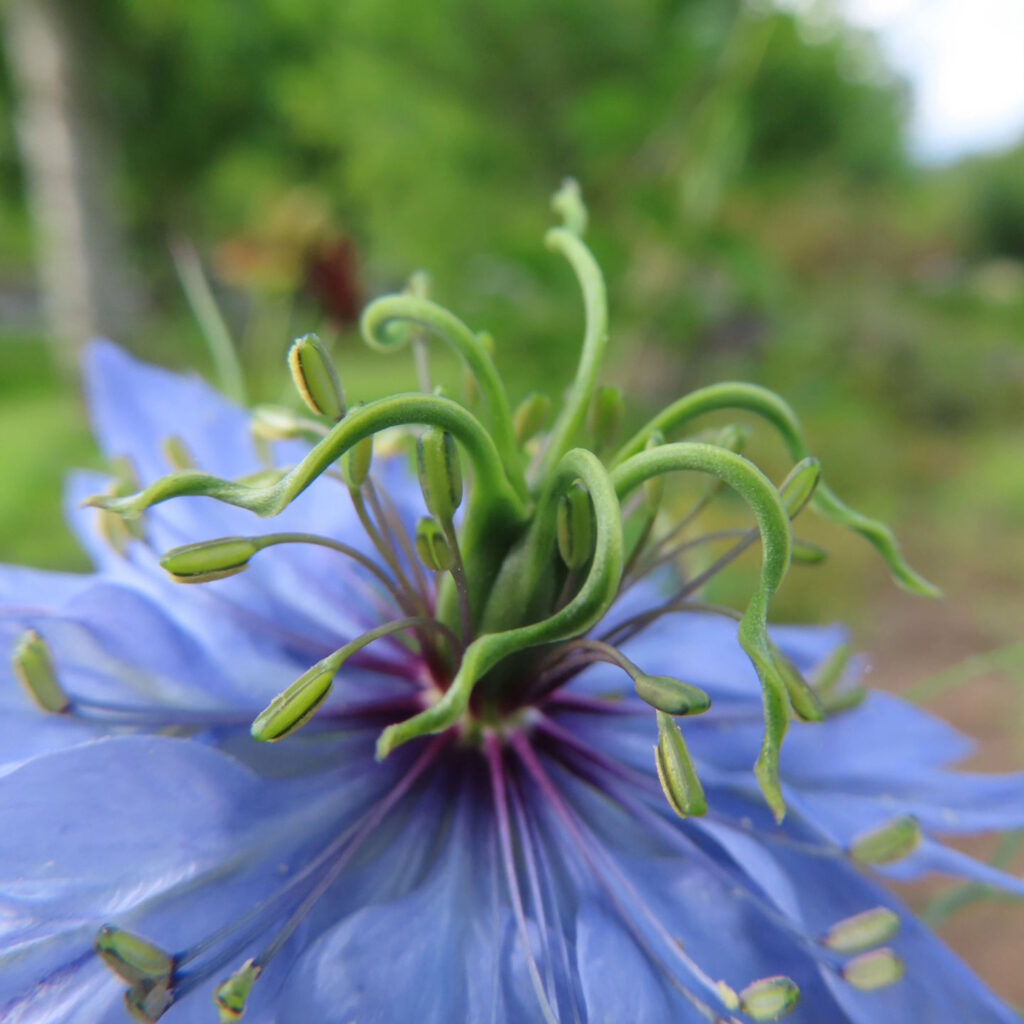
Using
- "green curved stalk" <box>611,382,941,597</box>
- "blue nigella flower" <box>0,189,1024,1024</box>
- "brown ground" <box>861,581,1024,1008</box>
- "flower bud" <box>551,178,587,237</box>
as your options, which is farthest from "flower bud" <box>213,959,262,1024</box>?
"brown ground" <box>861,581,1024,1008</box>

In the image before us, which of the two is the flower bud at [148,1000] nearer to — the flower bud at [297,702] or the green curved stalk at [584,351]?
the flower bud at [297,702]

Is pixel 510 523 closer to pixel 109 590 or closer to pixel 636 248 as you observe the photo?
pixel 109 590

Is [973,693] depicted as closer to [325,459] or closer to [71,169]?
[325,459]

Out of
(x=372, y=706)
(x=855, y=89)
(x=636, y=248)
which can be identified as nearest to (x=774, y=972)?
(x=372, y=706)

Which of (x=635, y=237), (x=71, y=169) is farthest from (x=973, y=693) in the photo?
(x=71, y=169)

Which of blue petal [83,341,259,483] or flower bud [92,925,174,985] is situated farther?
blue petal [83,341,259,483]

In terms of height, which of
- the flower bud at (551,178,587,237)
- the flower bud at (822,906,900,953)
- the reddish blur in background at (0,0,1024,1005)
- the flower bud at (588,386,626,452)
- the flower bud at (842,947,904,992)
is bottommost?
the flower bud at (842,947,904,992)

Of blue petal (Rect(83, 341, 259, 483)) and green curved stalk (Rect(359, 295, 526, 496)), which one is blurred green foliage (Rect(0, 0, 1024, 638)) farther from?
green curved stalk (Rect(359, 295, 526, 496))
